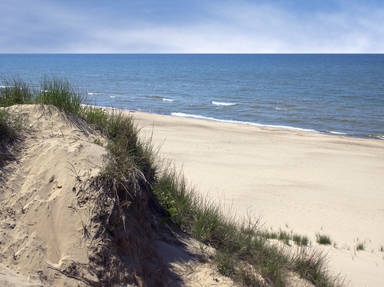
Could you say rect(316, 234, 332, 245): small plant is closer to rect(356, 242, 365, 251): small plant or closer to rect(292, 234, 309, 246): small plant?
rect(292, 234, 309, 246): small plant

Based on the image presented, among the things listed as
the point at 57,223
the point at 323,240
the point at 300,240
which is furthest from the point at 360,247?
the point at 57,223

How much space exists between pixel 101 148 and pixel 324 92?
45.3 metres

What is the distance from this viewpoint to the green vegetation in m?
4.32

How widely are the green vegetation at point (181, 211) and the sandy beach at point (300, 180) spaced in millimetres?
1707

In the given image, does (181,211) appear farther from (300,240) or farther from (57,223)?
(300,240)

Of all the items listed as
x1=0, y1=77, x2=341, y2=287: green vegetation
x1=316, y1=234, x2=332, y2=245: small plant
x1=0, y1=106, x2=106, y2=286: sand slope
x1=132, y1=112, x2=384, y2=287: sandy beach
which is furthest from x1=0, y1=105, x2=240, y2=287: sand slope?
x1=316, y1=234, x2=332, y2=245: small plant

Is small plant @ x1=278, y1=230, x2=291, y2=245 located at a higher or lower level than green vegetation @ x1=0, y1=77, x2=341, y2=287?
lower

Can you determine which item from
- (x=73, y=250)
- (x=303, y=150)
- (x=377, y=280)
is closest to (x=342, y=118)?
(x=303, y=150)

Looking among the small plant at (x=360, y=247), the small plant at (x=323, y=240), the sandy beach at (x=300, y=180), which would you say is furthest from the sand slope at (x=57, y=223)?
the small plant at (x=360, y=247)

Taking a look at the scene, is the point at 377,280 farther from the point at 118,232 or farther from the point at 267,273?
the point at 118,232

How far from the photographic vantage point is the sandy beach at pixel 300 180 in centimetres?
825

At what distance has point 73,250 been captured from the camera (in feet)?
11.8

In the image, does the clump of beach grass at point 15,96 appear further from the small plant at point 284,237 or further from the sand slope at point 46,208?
the small plant at point 284,237

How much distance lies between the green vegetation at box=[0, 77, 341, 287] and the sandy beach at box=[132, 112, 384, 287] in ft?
5.60
